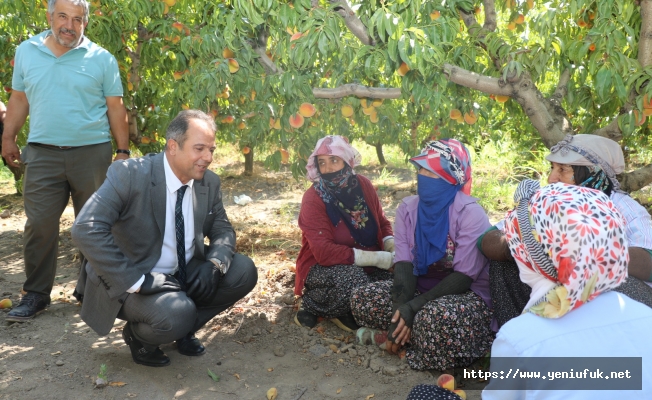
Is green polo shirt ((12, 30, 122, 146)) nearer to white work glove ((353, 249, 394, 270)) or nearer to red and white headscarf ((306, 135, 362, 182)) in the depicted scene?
red and white headscarf ((306, 135, 362, 182))

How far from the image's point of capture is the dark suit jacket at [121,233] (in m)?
2.69

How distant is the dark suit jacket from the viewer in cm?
269

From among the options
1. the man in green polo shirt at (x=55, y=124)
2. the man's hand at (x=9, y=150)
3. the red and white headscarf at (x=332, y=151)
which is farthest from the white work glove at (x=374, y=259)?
the man's hand at (x=9, y=150)

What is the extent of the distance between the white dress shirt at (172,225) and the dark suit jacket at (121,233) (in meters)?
0.03

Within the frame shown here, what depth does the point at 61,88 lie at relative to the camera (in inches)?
135

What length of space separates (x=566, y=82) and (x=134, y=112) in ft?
11.3

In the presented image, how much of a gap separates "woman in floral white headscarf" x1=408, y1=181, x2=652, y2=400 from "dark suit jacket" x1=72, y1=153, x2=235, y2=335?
68.9 inches

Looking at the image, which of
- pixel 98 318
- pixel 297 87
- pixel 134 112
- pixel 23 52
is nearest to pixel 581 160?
pixel 297 87

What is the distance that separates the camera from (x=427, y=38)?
7.71 feet

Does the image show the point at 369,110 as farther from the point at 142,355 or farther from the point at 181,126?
the point at 142,355

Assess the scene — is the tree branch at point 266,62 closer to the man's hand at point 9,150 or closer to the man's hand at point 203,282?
the man's hand at point 203,282

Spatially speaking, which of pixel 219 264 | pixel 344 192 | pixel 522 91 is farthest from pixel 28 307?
pixel 522 91

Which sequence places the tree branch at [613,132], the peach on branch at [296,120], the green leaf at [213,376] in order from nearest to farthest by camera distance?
1. the green leaf at [213,376]
2. the tree branch at [613,132]
3. the peach on branch at [296,120]

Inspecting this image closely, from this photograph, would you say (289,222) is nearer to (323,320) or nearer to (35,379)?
(323,320)
